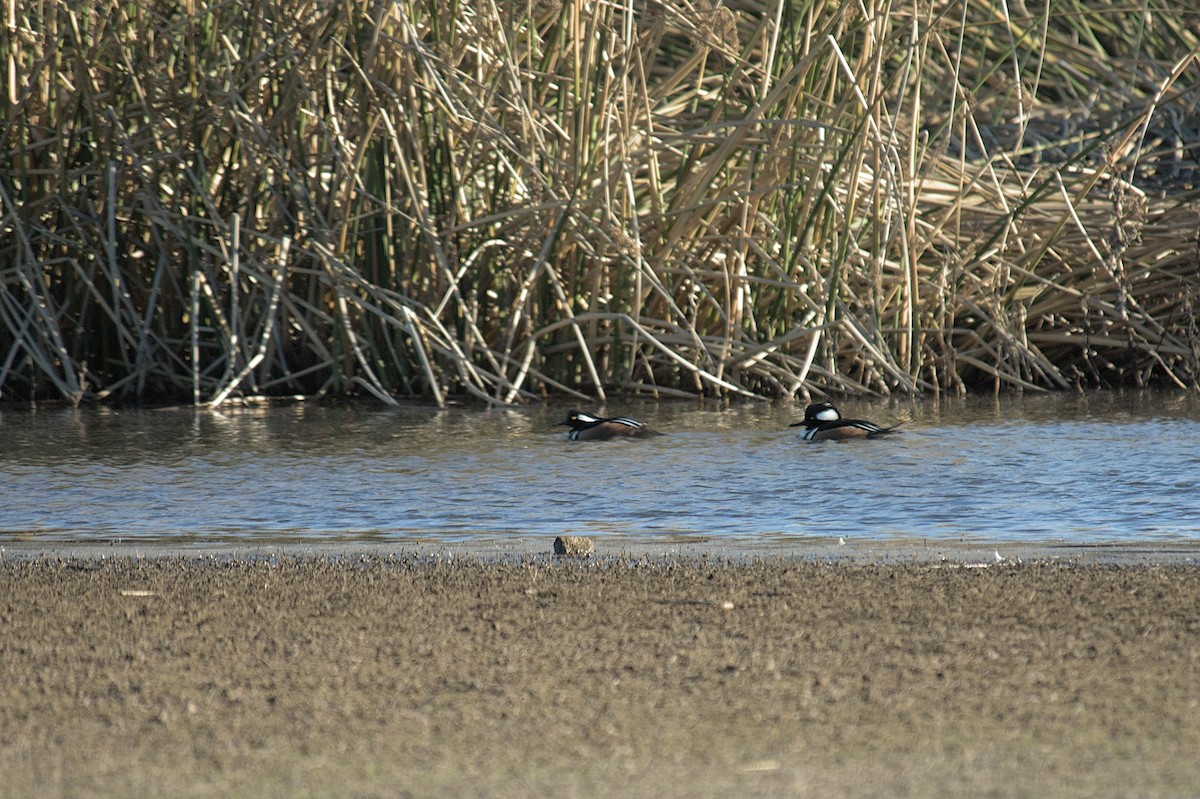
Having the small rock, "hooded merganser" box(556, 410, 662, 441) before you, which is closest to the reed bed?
"hooded merganser" box(556, 410, 662, 441)

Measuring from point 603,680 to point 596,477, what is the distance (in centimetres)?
306

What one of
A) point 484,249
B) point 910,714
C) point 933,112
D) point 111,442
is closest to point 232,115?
point 484,249

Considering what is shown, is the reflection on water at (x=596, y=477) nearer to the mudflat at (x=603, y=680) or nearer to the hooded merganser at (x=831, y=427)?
the hooded merganser at (x=831, y=427)

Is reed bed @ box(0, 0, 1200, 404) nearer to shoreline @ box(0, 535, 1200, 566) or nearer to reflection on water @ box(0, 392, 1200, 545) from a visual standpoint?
reflection on water @ box(0, 392, 1200, 545)

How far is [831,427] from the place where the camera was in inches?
274

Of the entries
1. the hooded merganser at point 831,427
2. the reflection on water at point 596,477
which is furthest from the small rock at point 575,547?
the hooded merganser at point 831,427

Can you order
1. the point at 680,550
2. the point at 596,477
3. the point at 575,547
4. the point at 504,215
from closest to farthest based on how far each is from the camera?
the point at 575,547, the point at 680,550, the point at 596,477, the point at 504,215

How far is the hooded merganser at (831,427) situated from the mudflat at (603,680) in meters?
2.67

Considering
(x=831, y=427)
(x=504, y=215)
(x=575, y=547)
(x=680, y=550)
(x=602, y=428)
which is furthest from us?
(x=504, y=215)

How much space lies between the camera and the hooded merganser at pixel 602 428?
7102 mm

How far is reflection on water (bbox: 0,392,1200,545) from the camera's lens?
201 inches

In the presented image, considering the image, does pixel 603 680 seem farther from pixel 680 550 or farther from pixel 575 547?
pixel 680 550

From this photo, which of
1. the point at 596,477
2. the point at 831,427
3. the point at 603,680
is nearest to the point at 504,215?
the point at 831,427

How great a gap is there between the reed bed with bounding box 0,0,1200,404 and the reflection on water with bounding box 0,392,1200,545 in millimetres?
672
